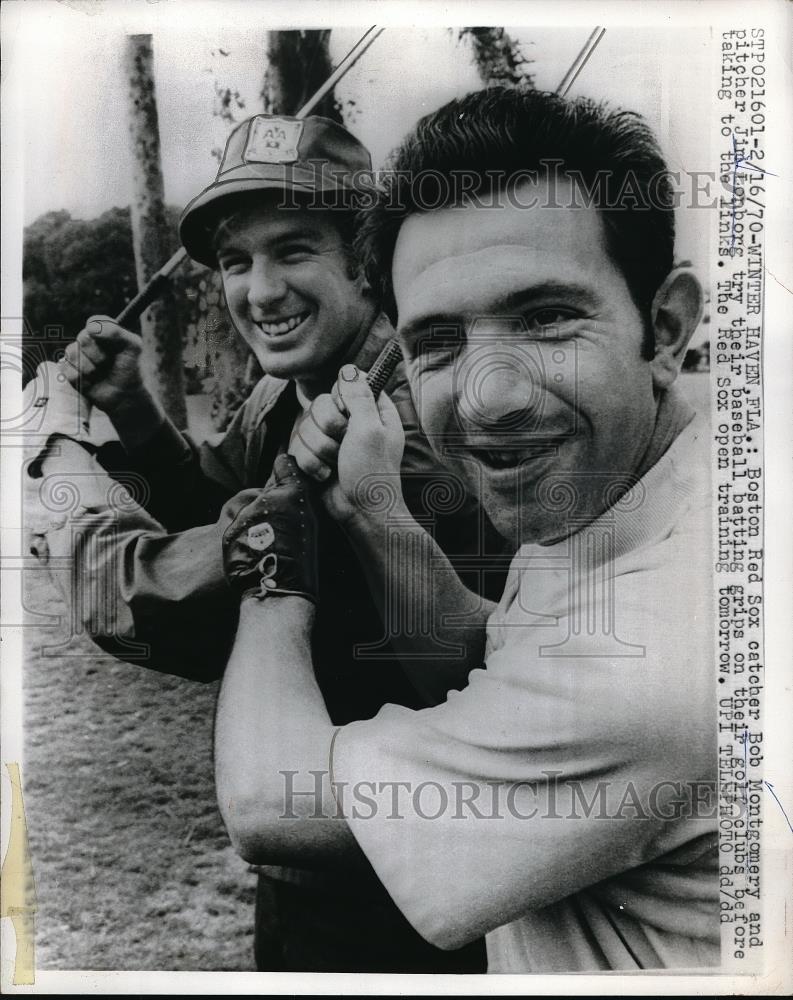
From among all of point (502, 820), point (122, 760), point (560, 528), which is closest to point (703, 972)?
point (502, 820)

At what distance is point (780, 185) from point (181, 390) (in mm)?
1810

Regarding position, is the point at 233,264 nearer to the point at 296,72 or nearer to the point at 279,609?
the point at 296,72

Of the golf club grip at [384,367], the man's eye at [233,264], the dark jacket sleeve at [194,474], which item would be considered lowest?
the dark jacket sleeve at [194,474]

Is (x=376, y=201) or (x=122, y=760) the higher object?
(x=376, y=201)

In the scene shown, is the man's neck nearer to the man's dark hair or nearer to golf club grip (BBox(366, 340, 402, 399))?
the man's dark hair

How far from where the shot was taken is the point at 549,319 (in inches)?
108

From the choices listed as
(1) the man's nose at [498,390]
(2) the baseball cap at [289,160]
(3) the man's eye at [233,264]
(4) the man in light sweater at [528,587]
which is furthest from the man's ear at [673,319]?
(3) the man's eye at [233,264]

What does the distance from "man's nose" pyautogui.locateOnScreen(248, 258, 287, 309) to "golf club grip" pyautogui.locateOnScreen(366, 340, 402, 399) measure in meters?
0.33

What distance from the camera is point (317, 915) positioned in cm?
277

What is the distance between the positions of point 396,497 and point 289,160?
3.28ft

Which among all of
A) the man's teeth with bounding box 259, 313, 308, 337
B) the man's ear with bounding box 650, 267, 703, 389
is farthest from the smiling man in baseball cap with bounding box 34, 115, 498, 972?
the man's ear with bounding box 650, 267, 703, 389

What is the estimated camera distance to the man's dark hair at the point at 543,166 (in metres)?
2.75

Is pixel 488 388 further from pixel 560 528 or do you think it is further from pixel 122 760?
pixel 122 760

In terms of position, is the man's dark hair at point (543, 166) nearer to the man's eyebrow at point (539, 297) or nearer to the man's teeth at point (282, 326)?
the man's eyebrow at point (539, 297)
